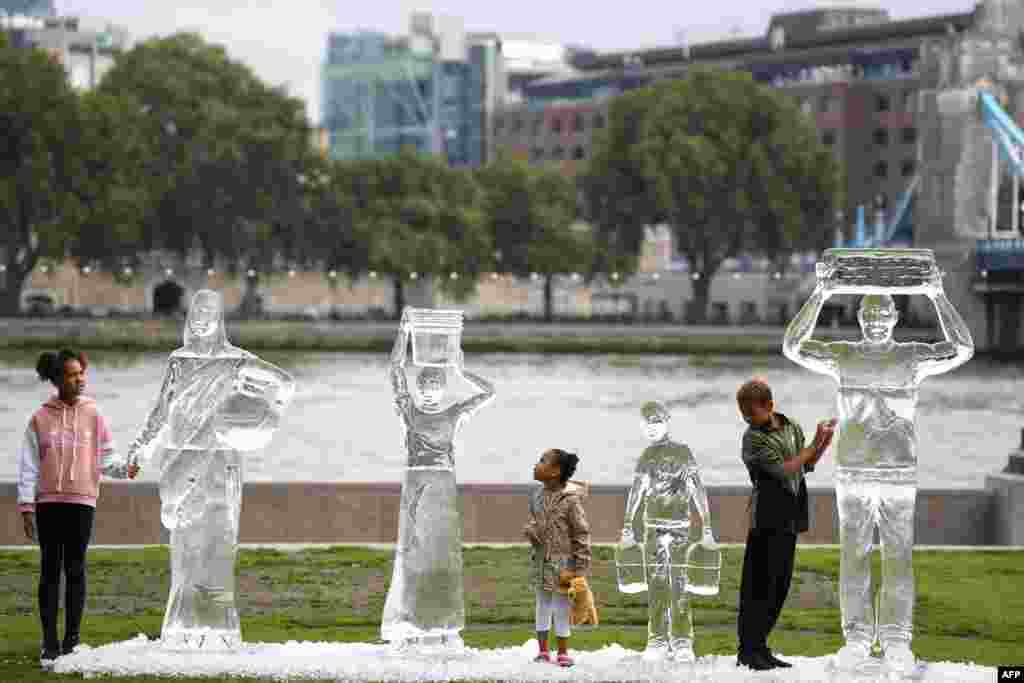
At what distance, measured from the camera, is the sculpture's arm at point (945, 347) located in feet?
43.3

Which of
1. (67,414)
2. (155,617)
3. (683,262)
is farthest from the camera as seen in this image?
(683,262)

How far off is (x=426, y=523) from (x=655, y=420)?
1454mm

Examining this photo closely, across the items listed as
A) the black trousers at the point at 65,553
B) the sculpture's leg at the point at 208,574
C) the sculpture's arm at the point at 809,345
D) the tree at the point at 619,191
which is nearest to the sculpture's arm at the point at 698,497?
the sculpture's arm at the point at 809,345

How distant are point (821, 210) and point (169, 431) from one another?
9912cm

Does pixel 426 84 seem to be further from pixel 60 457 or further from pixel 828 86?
pixel 60 457

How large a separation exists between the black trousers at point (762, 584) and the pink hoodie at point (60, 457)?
150 inches

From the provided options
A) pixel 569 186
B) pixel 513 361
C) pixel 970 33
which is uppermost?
pixel 970 33

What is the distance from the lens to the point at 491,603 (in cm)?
1645

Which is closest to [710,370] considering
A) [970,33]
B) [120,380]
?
[120,380]

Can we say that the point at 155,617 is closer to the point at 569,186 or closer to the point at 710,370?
the point at 710,370

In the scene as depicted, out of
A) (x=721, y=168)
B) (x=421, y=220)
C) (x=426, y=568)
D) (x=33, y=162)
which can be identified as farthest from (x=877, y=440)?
(x=421, y=220)

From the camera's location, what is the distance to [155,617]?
1553 centimetres

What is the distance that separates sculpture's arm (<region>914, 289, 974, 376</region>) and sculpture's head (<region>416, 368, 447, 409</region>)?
2.71 m

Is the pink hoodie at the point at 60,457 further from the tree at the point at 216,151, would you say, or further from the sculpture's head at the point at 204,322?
the tree at the point at 216,151
